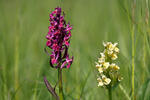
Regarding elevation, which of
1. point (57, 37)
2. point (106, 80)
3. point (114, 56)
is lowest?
point (106, 80)

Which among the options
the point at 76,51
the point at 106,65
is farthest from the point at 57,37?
the point at 76,51

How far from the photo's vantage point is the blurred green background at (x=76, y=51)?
7.39ft

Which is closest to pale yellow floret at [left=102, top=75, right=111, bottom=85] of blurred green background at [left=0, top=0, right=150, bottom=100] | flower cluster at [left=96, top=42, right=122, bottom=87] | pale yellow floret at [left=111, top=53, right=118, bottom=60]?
flower cluster at [left=96, top=42, right=122, bottom=87]

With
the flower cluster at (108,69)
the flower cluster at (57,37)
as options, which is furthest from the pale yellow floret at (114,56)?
the flower cluster at (57,37)

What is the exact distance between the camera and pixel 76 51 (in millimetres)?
2561

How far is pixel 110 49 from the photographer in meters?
1.75

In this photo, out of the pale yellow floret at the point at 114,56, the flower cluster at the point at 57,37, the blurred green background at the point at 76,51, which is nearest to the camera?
the flower cluster at the point at 57,37

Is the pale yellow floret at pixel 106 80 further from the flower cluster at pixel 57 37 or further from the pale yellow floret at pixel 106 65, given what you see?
the flower cluster at pixel 57 37

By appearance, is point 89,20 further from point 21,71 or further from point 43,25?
point 21,71

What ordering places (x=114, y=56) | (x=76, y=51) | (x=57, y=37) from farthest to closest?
(x=76, y=51) < (x=114, y=56) < (x=57, y=37)

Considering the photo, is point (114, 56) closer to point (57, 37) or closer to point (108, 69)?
point (108, 69)

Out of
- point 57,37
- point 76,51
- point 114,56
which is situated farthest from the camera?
point 76,51

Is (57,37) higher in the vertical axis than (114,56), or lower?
higher

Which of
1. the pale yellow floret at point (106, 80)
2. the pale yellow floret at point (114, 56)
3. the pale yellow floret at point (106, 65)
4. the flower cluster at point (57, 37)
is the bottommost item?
the pale yellow floret at point (106, 80)
